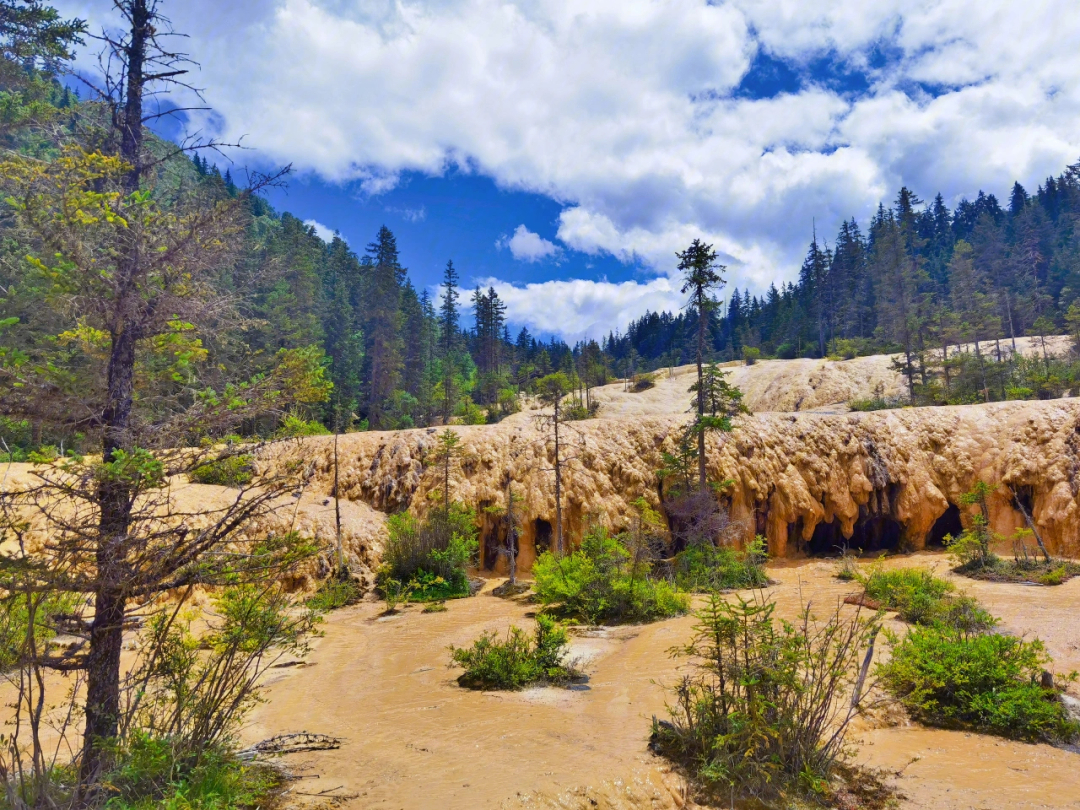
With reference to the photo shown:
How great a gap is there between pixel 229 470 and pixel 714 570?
14950mm

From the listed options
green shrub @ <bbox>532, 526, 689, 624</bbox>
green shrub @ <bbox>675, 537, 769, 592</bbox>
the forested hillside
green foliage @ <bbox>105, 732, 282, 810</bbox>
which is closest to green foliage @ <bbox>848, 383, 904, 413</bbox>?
the forested hillside

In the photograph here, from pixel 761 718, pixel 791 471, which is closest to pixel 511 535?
pixel 791 471

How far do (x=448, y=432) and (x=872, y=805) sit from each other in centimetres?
1687

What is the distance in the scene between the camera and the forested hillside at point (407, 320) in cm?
499

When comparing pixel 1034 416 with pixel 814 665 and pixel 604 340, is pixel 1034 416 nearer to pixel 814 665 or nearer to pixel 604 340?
pixel 814 665

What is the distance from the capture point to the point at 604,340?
359 ft

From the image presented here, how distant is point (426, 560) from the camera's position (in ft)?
58.1

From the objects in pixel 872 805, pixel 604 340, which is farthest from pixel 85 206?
pixel 604 340

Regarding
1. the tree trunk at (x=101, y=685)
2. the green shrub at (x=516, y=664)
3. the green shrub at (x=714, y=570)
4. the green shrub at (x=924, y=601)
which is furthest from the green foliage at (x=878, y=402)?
the tree trunk at (x=101, y=685)

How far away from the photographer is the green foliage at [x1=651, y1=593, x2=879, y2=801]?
210 inches

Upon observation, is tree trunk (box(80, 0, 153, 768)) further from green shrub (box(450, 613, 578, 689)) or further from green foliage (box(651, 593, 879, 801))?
green shrub (box(450, 613, 578, 689))

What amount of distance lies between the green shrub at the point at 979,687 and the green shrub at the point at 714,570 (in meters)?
8.65

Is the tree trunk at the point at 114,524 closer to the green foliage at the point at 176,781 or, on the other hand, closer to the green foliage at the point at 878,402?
the green foliage at the point at 176,781

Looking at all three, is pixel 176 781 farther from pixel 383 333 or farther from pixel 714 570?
pixel 383 333
